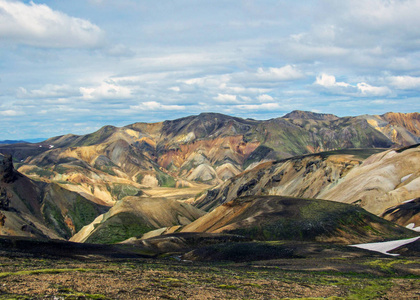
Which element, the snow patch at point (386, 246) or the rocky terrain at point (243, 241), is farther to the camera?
the snow patch at point (386, 246)

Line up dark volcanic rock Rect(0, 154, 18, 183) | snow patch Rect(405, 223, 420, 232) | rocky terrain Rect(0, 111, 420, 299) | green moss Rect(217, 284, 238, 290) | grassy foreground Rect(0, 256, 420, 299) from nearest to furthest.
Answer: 1. grassy foreground Rect(0, 256, 420, 299)
2. rocky terrain Rect(0, 111, 420, 299)
3. green moss Rect(217, 284, 238, 290)
4. snow patch Rect(405, 223, 420, 232)
5. dark volcanic rock Rect(0, 154, 18, 183)

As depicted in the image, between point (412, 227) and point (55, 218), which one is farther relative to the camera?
point (55, 218)

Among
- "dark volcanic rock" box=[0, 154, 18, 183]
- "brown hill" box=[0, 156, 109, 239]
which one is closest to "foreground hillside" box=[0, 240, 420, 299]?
"brown hill" box=[0, 156, 109, 239]

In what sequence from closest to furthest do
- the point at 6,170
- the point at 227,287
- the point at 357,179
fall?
the point at 227,287
the point at 357,179
the point at 6,170

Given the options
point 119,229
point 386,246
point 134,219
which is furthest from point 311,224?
point 134,219

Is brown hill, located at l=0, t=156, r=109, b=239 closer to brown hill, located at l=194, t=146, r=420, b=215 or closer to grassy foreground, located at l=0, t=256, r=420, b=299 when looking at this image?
brown hill, located at l=194, t=146, r=420, b=215

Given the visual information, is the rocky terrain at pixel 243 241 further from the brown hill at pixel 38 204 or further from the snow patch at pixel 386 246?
the snow patch at pixel 386 246

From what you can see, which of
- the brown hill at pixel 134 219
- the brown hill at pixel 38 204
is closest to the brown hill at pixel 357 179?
the brown hill at pixel 134 219

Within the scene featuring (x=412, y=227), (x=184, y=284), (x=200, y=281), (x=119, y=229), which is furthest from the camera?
(x=119, y=229)

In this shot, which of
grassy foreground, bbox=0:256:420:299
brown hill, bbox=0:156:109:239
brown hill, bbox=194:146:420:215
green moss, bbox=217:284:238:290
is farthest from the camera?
brown hill, bbox=0:156:109:239

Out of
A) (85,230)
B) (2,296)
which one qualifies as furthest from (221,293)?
(85,230)

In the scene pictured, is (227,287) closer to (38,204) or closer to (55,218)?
(55,218)

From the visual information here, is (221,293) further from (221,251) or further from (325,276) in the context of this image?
(221,251)

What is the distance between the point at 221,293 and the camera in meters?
32.0
